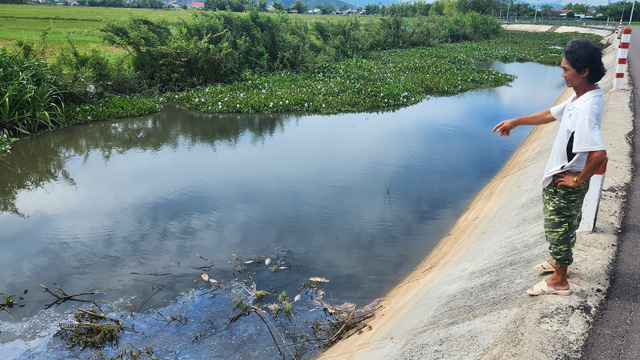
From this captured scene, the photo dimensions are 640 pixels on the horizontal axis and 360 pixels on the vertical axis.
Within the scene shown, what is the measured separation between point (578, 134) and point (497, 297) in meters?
1.29

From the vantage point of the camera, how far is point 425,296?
395 cm

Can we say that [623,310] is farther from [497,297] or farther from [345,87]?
[345,87]

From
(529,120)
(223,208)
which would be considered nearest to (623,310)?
(529,120)

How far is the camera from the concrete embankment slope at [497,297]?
272 cm

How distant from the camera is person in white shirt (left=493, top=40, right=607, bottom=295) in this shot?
8.77 feet

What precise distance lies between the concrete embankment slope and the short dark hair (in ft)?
4.80

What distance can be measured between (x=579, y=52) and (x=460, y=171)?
572 centimetres

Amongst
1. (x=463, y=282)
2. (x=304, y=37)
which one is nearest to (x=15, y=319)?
(x=463, y=282)

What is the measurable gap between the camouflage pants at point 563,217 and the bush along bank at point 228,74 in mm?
10189

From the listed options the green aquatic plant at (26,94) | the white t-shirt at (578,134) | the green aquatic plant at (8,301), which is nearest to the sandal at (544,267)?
the white t-shirt at (578,134)

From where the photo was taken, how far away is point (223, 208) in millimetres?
6707

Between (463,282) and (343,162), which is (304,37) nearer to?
(343,162)

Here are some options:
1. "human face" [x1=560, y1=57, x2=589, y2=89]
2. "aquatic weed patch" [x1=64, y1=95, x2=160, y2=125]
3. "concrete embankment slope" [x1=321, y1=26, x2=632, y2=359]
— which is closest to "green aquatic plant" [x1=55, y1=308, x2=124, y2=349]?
"concrete embankment slope" [x1=321, y1=26, x2=632, y2=359]

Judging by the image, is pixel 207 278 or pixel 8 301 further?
pixel 207 278
